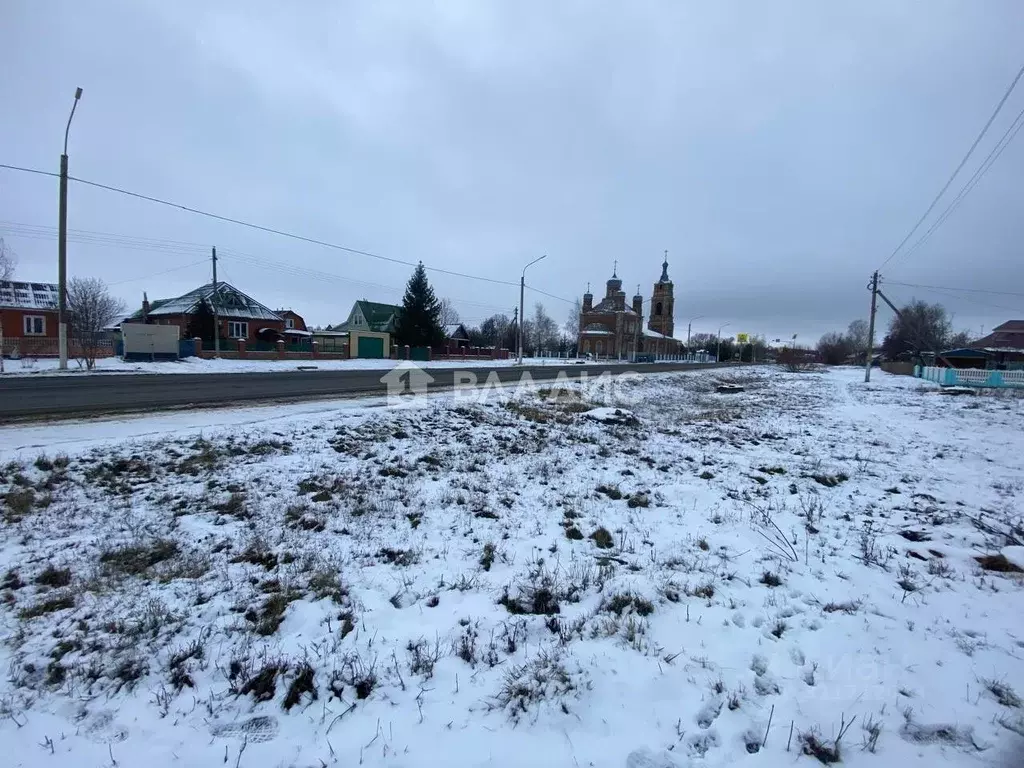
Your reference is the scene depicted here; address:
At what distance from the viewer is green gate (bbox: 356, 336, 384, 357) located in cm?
4484

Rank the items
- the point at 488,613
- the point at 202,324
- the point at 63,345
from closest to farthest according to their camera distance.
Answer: the point at 488,613
the point at 63,345
the point at 202,324

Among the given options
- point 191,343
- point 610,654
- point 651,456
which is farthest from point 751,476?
point 191,343

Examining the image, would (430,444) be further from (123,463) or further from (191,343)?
(191,343)

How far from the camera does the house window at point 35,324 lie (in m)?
44.6

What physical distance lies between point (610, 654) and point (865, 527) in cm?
429

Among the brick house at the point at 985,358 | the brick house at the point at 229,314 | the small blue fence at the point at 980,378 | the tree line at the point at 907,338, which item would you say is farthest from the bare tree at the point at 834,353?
the brick house at the point at 229,314

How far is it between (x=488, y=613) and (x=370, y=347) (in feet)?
145

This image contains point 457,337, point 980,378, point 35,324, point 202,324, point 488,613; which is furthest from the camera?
point 457,337

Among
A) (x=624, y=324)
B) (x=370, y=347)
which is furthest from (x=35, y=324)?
(x=624, y=324)

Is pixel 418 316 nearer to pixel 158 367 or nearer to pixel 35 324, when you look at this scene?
pixel 158 367

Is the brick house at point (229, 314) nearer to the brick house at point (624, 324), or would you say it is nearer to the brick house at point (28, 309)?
the brick house at point (28, 309)

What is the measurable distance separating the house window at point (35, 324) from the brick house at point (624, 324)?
255ft

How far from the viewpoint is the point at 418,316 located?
1962 inches

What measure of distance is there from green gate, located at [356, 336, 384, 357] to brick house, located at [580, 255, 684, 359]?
5506 cm
